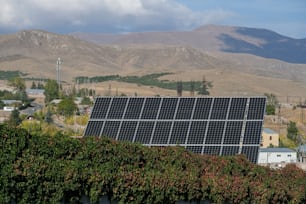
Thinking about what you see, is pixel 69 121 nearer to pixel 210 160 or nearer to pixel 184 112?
pixel 184 112

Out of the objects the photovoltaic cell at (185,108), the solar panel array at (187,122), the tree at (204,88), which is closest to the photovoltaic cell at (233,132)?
the solar panel array at (187,122)

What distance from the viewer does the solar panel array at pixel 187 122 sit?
21.5 metres

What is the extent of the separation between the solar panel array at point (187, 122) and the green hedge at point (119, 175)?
5.03 metres

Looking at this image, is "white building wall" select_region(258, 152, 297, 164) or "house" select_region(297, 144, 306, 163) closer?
"house" select_region(297, 144, 306, 163)

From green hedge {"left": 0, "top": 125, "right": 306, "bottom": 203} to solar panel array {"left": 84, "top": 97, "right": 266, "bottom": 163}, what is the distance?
503 centimetres

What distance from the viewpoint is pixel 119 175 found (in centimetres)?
1373

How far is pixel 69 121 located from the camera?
71.4 m

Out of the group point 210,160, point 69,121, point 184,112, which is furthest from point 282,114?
point 210,160

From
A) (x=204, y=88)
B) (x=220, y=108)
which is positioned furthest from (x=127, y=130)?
(x=204, y=88)

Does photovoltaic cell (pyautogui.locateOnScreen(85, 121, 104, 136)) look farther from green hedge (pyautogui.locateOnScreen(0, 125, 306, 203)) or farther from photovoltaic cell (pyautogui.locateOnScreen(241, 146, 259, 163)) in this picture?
green hedge (pyautogui.locateOnScreen(0, 125, 306, 203))

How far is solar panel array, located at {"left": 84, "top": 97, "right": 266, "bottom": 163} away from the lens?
2145 centimetres

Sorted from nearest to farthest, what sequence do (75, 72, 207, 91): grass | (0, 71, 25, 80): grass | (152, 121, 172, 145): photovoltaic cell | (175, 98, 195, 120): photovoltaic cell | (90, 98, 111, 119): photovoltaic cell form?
(152, 121, 172, 145): photovoltaic cell, (175, 98, 195, 120): photovoltaic cell, (90, 98, 111, 119): photovoltaic cell, (75, 72, 207, 91): grass, (0, 71, 25, 80): grass

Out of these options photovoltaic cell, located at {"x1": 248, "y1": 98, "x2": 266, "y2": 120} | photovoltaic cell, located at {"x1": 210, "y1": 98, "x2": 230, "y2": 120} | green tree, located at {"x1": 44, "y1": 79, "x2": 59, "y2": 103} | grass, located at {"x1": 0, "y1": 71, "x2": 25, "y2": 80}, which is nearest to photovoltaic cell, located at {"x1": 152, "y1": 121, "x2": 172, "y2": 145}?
photovoltaic cell, located at {"x1": 210, "y1": 98, "x2": 230, "y2": 120}

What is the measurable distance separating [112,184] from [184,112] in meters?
9.48
